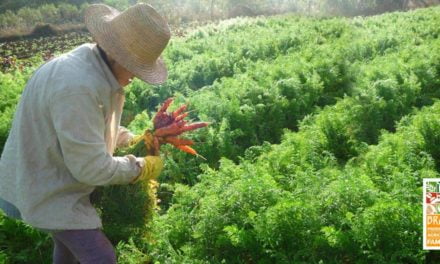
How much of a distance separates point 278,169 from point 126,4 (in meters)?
25.9

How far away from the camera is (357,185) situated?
4.45 m

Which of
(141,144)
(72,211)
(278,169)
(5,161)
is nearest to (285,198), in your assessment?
(278,169)

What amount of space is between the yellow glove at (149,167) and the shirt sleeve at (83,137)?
0.38 metres

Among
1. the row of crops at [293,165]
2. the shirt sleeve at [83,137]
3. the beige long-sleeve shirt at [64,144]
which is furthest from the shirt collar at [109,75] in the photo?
→ the row of crops at [293,165]

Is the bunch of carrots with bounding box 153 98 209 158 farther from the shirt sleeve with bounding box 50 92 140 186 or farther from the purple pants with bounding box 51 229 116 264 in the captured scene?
the purple pants with bounding box 51 229 116 264

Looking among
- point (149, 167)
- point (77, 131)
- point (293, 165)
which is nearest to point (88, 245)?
point (149, 167)

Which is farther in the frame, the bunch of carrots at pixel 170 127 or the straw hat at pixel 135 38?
the bunch of carrots at pixel 170 127

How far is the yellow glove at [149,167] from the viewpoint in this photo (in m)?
3.51

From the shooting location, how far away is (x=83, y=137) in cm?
288

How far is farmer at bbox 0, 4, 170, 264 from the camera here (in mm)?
2887

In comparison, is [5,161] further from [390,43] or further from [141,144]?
[390,43]

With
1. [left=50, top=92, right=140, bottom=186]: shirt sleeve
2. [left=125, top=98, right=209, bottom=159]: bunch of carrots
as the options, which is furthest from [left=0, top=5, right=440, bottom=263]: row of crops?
[left=50, top=92, right=140, bottom=186]: shirt sleeve

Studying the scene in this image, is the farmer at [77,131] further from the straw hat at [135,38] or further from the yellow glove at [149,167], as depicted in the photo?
the yellow glove at [149,167]

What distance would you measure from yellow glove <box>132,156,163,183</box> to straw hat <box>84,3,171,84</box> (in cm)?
66
